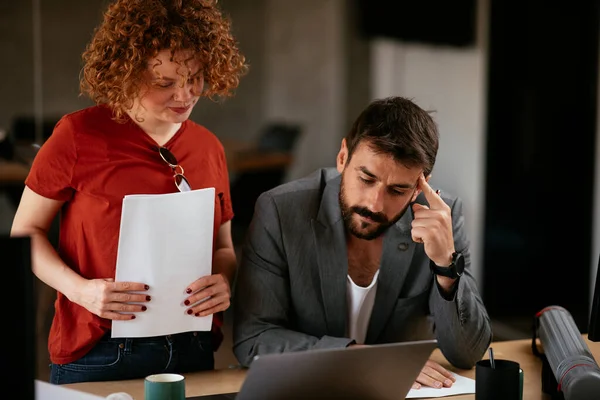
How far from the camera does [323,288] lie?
1993 mm

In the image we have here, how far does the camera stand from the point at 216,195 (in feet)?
6.36

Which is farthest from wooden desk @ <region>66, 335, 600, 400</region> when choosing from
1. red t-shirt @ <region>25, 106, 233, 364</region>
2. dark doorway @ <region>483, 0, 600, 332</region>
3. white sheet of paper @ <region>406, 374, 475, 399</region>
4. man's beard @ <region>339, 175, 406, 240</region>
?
dark doorway @ <region>483, 0, 600, 332</region>

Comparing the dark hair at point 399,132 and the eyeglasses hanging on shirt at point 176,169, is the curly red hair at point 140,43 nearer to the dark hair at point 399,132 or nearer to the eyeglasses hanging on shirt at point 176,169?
the eyeglasses hanging on shirt at point 176,169

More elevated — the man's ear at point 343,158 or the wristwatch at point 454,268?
the man's ear at point 343,158

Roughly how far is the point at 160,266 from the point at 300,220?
408mm

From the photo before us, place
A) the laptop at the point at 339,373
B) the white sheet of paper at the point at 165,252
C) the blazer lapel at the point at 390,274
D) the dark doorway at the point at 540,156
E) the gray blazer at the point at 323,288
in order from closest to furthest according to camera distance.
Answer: the laptop at the point at 339,373 → the white sheet of paper at the point at 165,252 → the gray blazer at the point at 323,288 → the blazer lapel at the point at 390,274 → the dark doorway at the point at 540,156

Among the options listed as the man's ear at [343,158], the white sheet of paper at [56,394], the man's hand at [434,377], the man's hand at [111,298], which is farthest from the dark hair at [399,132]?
→ the white sheet of paper at [56,394]

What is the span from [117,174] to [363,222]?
562mm

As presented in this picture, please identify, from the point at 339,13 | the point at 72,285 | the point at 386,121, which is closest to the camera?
the point at 72,285

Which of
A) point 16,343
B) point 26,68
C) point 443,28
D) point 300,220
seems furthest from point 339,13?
point 16,343

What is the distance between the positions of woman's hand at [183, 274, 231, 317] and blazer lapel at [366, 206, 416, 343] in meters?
0.41

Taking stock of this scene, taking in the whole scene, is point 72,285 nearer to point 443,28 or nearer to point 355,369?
point 355,369

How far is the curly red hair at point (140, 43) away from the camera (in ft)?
5.77

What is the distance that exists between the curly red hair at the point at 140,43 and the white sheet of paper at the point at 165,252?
25 centimetres
